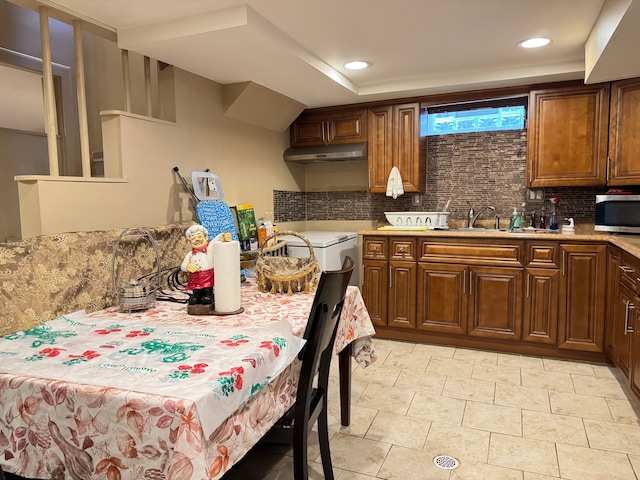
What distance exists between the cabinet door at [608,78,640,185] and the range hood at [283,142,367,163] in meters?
1.94

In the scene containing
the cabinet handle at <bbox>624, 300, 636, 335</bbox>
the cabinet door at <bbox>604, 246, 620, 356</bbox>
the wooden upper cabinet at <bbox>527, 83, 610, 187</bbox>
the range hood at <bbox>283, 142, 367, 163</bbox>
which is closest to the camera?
the cabinet handle at <bbox>624, 300, 636, 335</bbox>

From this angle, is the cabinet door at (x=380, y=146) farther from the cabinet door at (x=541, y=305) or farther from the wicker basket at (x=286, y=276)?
the wicker basket at (x=286, y=276)

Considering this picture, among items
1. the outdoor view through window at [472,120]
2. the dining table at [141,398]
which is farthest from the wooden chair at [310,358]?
the outdoor view through window at [472,120]

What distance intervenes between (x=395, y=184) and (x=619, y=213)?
1.69 metres

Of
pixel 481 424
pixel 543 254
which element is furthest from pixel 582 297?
pixel 481 424

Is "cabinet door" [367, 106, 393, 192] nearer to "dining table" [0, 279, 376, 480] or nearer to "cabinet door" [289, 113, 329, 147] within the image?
"cabinet door" [289, 113, 329, 147]

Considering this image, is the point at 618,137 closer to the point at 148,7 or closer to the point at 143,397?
the point at 148,7

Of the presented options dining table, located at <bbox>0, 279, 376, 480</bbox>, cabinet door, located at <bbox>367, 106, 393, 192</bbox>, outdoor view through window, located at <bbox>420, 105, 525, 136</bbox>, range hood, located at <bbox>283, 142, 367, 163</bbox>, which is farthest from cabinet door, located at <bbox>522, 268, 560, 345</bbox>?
dining table, located at <bbox>0, 279, 376, 480</bbox>

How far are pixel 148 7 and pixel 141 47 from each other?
365 millimetres

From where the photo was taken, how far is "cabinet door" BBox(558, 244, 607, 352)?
3.15 metres

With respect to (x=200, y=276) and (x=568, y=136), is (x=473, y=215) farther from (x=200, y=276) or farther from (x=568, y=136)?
(x=200, y=276)

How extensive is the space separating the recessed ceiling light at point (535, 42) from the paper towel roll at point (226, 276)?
2349 mm

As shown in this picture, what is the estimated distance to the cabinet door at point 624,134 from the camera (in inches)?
122

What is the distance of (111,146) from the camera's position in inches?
103
